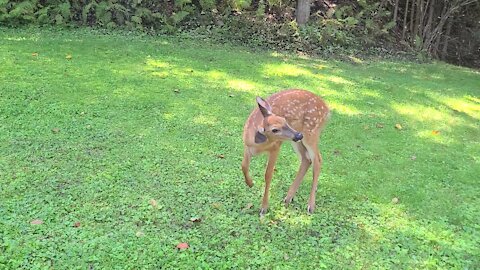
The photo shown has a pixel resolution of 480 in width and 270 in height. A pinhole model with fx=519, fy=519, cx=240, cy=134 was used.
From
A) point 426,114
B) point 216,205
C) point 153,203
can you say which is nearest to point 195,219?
point 216,205

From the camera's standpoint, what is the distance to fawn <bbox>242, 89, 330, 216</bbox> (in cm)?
382

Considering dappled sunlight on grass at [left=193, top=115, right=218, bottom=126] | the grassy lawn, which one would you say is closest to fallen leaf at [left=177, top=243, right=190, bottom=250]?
the grassy lawn

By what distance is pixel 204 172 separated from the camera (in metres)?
5.02

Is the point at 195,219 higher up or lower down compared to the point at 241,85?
lower down

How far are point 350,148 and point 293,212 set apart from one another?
1768 millimetres

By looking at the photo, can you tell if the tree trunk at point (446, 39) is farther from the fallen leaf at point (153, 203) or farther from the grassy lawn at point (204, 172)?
the fallen leaf at point (153, 203)

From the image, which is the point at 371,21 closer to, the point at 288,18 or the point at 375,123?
the point at 288,18

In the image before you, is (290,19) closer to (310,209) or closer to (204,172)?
(204,172)

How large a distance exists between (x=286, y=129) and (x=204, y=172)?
57.4 inches

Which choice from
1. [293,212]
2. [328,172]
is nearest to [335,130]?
[328,172]

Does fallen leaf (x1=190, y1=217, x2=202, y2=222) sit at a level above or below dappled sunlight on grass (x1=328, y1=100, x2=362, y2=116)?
below

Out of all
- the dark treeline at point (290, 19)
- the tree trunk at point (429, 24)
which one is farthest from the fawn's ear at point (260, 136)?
the tree trunk at point (429, 24)

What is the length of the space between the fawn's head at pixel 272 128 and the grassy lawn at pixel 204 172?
2.61 ft

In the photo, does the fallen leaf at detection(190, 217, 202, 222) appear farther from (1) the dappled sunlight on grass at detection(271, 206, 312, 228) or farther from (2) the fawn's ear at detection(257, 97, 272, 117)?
(2) the fawn's ear at detection(257, 97, 272, 117)
